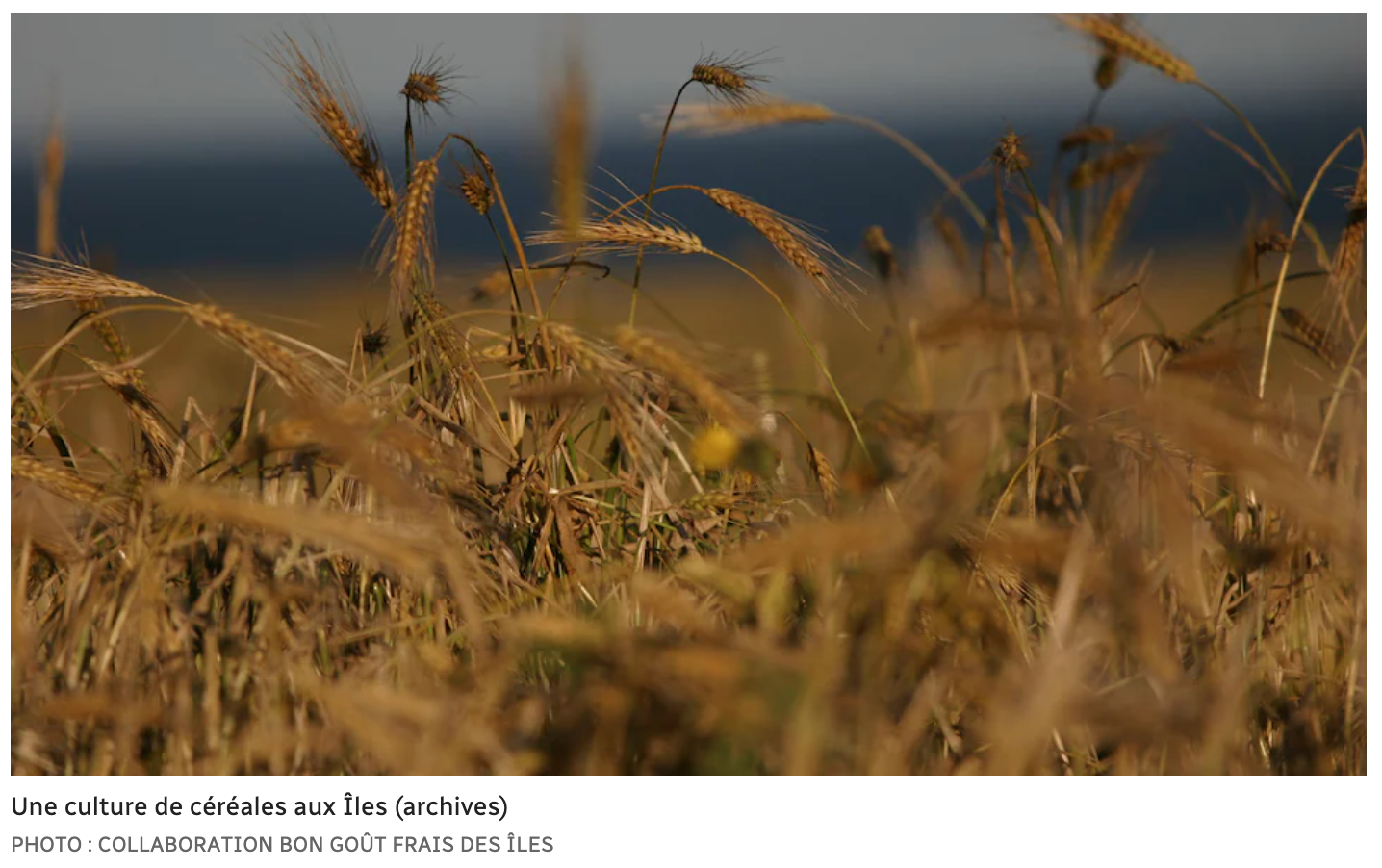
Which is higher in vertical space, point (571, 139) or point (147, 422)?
point (571, 139)

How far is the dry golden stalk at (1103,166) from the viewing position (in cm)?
228

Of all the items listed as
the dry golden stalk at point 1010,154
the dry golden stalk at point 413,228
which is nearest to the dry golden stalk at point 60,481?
the dry golden stalk at point 413,228

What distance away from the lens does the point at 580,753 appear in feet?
4.51

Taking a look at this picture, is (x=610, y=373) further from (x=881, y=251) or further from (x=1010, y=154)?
(x=881, y=251)

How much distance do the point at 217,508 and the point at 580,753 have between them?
53cm

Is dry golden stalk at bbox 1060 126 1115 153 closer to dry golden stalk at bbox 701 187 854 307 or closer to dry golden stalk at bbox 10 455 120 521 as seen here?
dry golden stalk at bbox 701 187 854 307

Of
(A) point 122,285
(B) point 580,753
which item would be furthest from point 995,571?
(A) point 122,285

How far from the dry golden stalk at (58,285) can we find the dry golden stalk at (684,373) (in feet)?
2.22

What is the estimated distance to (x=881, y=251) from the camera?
2.59m

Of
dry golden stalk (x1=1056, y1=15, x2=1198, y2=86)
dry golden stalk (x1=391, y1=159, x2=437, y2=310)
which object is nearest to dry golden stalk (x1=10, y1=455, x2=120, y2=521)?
dry golden stalk (x1=391, y1=159, x2=437, y2=310)

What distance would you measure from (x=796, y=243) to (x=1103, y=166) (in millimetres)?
857

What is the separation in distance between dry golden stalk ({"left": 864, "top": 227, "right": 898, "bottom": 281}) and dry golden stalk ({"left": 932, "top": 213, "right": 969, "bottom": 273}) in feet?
0.71

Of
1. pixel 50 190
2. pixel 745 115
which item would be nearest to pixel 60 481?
pixel 50 190

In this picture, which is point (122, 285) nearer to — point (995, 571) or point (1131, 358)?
point (995, 571)
